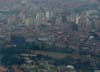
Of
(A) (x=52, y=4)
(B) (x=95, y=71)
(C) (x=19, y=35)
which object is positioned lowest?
(B) (x=95, y=71)

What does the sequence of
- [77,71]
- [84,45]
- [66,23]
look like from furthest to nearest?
[66,23] < [84,45] < [77,71]

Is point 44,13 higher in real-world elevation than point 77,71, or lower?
higher

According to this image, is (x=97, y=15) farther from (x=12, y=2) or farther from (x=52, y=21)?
(x=12, y=2)

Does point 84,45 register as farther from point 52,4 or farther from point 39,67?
point 52,4

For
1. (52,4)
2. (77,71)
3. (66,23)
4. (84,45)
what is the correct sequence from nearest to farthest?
(77,71)
(84,45)
(66,23)
(52,4)

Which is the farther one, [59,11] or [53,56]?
[59,11]

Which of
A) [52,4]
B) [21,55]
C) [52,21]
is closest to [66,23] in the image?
[52,21]

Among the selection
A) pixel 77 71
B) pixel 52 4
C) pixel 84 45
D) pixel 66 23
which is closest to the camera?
pixel 77 71

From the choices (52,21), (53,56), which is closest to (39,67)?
(53,56)

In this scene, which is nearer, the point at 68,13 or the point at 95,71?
the point at 95,71

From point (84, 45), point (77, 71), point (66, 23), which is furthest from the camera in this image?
point (66, 23)
